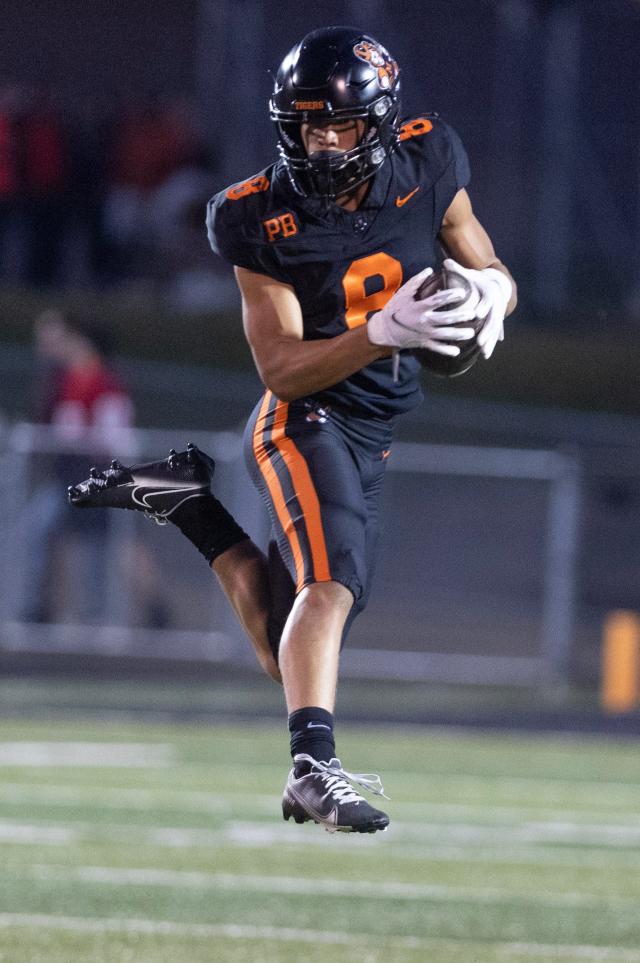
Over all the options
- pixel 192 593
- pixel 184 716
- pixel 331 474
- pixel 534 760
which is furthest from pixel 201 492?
pixel 192 593

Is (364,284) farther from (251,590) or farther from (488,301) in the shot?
(251,590)

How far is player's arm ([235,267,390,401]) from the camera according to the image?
15.5ft

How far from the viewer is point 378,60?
4941 millimetres

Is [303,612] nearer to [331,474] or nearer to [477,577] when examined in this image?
[331,474]

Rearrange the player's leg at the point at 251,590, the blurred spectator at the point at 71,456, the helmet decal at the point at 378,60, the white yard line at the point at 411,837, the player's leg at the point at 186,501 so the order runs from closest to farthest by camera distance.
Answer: the helmet decal at the point at 378,60
the player's leg at the point at 251,590
the player's leg at the point at 186,501
the white yard line at the point at 411,837
the blurred spectator at the point at 71,456

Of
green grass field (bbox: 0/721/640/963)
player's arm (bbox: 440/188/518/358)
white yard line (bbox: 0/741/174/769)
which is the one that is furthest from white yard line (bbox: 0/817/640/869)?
player's arm (bbox: 440/188/518/358)

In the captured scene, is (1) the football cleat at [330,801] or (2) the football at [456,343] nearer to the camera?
(1) the football cleat at [330,801]

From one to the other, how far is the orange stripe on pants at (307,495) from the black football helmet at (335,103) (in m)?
0.61

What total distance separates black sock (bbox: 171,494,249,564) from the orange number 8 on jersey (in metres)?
0.73

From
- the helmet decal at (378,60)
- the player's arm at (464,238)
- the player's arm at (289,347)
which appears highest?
the helmet decal at (378,60)

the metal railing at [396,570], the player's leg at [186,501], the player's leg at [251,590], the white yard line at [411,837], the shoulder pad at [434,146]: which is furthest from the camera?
the metal railing at [396,570]

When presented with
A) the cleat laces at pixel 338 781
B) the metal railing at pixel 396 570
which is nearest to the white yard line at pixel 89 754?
the metal railing at pixel 396 570

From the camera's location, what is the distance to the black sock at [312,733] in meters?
4.62

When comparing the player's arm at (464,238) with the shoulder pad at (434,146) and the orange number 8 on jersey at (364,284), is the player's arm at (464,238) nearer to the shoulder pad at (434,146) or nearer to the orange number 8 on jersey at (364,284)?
the shoulder pad at (434,146)
